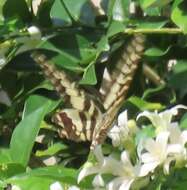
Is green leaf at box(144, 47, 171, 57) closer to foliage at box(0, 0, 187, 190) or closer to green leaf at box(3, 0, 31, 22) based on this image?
foliage at box(0, 0, 187, 190)

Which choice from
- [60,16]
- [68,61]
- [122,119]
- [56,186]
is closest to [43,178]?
[56,186]

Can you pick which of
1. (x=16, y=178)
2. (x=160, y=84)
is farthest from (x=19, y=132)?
(x=160, y=84)

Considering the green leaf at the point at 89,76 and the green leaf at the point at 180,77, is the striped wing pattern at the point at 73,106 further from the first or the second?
the green leaf at the point at 180,77

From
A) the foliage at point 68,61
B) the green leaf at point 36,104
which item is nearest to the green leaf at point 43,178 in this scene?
the foliage at point 68,61

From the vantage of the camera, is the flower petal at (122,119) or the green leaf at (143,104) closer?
the flower petal at (122,119)

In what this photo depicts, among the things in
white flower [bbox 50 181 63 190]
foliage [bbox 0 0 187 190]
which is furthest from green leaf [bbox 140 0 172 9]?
white flower [bbox 50 181 63 190]

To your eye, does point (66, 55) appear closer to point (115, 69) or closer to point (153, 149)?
point (115, 69)
